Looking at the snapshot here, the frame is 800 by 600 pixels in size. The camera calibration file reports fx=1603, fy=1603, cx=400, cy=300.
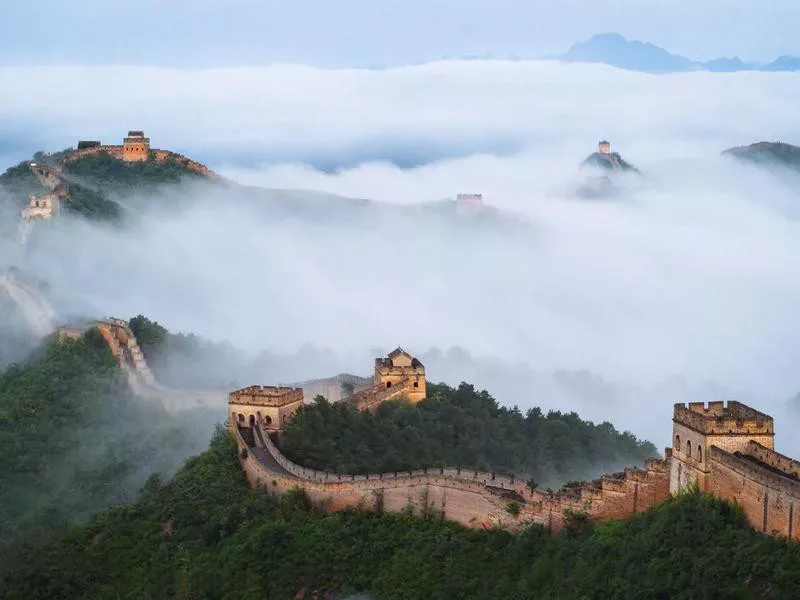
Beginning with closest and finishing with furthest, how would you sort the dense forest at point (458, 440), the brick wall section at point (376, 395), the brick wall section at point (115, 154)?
the dense forest at point (458, 440) < the brick wall section at point (376, 395) < the brick wall section at point (115, 154)

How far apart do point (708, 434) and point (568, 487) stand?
692 cm

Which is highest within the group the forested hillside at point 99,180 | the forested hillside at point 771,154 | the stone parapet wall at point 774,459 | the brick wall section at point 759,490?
the forested hillside at point 771,154

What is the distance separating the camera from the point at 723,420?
3725 centimetres

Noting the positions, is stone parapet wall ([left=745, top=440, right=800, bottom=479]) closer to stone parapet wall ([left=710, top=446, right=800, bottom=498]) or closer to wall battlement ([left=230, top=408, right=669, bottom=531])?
stone parapet wall ([left=710, top=446, right=800, bottom=498])

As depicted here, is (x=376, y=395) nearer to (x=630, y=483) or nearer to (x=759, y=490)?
(x=630, y=483)

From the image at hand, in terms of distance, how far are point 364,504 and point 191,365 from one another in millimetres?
29287

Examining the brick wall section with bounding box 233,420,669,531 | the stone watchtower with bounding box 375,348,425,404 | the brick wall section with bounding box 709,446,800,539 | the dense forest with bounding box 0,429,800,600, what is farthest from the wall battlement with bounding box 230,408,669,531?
the stone watchtower with bounding box 375,348,425,404

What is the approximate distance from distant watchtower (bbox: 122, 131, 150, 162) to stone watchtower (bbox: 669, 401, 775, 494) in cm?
7543

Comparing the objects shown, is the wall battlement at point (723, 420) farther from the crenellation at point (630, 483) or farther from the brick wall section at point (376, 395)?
the brick wall section at point (376, 395)

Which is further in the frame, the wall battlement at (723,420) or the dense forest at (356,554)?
the wall battlement at (723,420)

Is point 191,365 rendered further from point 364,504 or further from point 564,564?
point 564,564

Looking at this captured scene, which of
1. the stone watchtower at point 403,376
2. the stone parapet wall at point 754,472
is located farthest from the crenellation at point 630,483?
the stone watchtower at point 403,376

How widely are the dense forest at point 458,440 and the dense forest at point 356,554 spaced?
9.07 feet

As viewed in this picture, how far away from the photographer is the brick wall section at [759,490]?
33.8m
